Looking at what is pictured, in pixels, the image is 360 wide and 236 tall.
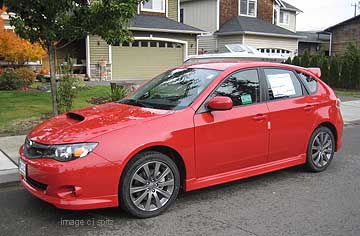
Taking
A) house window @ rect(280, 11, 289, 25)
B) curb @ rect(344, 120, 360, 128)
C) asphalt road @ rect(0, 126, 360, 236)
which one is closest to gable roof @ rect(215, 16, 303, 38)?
house window @ rect(280, 11, 289, 25)

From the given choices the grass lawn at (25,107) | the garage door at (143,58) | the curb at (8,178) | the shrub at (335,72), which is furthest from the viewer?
the garage door at (143,58)

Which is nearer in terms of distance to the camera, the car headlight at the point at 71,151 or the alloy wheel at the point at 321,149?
the car headlight at the point at 71,151

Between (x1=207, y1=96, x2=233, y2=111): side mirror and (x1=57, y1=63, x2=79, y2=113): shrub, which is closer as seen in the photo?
(x1=207, y1=96, x2=233, y2=111): side mirror

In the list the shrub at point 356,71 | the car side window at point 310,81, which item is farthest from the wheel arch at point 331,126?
the shrub at point 356,71

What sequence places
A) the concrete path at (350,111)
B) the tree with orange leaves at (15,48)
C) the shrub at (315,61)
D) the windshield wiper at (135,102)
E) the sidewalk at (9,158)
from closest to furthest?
1. the windshield wiper at (135,102)
2. the sidewalk at (9,158)
3. the concrete path at (350,111)
4. the tree with orange leaves at (15,48)
5. the shrub at (315,61)

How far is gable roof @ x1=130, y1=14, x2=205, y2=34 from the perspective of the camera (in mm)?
22956

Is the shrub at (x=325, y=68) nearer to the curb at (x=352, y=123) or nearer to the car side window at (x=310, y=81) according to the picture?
the curb at (x=352, y=123)

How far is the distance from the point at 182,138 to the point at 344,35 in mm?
36096

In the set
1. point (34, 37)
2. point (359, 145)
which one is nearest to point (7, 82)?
point (34, 37)

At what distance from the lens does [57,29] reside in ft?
26.7

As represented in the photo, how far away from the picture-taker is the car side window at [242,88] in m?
5.42

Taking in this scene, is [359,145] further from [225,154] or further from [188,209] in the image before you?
[188,209]

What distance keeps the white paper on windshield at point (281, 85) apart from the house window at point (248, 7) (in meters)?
27.2

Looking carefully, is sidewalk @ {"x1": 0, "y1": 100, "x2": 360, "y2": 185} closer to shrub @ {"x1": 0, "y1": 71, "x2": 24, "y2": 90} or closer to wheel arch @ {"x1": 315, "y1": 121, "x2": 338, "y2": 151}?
wheel arch @ {"x1": 315, "y1": 121, "x2": 338, "y2": 151}
